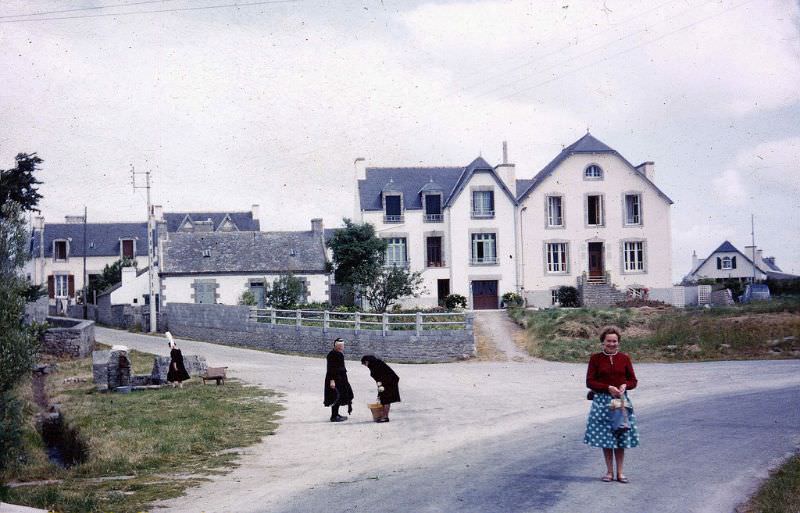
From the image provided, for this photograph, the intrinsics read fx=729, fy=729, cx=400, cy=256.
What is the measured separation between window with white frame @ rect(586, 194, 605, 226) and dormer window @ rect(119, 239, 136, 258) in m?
40.1

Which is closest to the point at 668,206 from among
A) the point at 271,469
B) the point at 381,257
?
the point at 381,257

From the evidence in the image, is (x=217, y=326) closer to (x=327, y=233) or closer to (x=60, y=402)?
(x=60, y=402)

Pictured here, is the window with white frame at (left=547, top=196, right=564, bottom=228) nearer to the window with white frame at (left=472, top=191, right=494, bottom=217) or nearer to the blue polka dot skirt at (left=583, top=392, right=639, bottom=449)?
the window with white frame at (left=472, top=191, right=494, bottom=217)

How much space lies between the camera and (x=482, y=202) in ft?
135

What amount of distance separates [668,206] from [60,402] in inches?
1338

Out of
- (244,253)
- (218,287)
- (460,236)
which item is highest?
(460,236)

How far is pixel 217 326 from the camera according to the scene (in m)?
35.6

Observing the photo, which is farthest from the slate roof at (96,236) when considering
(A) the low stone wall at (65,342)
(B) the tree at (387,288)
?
(B) the tree at (387,288)

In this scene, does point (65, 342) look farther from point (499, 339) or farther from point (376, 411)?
point (376, 411)

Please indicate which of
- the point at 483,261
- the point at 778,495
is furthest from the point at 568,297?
the point at 778,495

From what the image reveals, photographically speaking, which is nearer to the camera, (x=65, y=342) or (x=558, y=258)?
(x=65, y=342)

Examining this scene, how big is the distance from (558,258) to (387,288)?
11236mm

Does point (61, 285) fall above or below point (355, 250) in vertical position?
below

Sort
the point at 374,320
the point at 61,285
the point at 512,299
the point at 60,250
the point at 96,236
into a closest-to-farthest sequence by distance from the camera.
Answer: the point at 374,320 < the point at 512,299 < the point at 61,285 < the point at 60,250 < the point at 96,236
